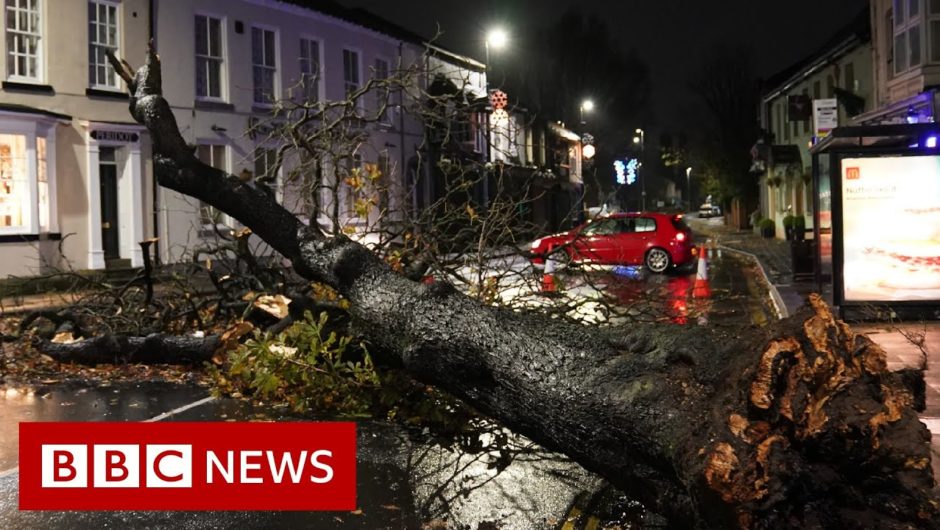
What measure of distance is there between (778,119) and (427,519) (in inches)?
1558

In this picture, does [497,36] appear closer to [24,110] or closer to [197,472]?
[24,110]

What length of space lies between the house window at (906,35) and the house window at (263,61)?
15634 millimetres

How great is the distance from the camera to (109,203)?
2097 centimetres

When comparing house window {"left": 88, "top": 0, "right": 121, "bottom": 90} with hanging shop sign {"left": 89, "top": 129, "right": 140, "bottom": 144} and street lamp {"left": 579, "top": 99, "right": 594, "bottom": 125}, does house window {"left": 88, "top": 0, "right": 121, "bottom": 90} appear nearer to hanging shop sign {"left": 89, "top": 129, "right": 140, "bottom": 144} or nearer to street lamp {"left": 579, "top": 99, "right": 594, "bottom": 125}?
hanging shop sign {"left": 89, "top": 129, "right": 140, "bottom": 144}

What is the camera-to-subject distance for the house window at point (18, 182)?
61.0 feet

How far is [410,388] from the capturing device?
6895mm

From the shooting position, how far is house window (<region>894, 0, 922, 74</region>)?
65.1 feet

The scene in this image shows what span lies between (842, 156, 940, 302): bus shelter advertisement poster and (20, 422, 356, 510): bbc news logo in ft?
28.5

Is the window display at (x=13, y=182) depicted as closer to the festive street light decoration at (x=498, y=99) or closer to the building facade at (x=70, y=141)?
the building facade at (x=70, y=141)

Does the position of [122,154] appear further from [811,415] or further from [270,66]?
[811,415]

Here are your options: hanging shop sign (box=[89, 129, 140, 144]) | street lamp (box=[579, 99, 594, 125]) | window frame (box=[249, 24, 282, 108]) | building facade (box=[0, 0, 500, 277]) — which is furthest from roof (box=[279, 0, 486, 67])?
street lamp (box=[579, 99, 594, 125])

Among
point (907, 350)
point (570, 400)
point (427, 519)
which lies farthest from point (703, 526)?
point (907, 350)

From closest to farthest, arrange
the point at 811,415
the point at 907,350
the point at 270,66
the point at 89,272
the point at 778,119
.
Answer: the point at 811,415, the point at 907,350, the point at 89,272, the point at 270,66, the point at 778,119

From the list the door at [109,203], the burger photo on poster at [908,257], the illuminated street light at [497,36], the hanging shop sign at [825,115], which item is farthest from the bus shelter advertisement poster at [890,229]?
the door at [109,203]
